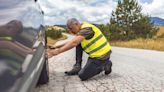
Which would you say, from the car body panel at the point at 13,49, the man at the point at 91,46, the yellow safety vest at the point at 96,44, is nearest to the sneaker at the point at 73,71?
the man at the point at 91,46

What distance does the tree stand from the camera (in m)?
43.7

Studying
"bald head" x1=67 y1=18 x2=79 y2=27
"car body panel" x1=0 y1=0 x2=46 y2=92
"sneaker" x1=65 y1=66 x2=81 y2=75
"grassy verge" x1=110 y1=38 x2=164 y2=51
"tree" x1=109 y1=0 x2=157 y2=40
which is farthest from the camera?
"tree" x1=109 y1=0 x2=157 y2=40

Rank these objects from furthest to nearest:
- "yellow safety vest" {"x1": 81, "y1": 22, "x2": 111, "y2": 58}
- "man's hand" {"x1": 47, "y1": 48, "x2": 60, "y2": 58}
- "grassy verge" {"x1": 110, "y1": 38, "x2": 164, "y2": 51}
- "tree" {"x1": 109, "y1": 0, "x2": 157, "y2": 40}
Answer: "tree" {"x1": 109, "y1": 0, "x2": 157, "y2": 40}, "grassy verge" {"x1": 110, "y1": 38, "x2": 164, "y2": 51}, "yellow safety vest" {"x1": 81, "y1": 22, "x2": 111, "y2": 58}, "man's hand" {"x1": 47, "y1": 48, "x2": 60, "y2": 58}

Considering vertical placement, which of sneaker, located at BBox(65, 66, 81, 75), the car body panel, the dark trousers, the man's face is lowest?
sneaker, located at BBox(65, 66, 81, 75)

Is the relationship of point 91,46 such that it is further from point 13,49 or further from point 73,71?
point 13,49

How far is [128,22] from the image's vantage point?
147 ft

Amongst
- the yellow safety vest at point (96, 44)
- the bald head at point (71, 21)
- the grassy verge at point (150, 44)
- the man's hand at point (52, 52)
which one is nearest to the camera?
the man's hand at point (52, 52)

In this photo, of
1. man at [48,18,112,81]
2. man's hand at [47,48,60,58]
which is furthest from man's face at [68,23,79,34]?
man's hand at [47,48,60,58]

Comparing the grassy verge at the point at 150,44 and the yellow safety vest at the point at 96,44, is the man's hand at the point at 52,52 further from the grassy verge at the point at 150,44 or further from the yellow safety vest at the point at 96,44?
the grassy verge at the point at 150,44

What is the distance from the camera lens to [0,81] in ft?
5.48

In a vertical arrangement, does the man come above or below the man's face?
below

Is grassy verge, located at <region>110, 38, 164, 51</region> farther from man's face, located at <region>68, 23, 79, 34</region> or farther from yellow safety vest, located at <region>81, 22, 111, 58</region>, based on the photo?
man's face, located at <region>68, 23, 79, 34</region>

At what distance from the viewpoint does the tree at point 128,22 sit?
4366 centimetres

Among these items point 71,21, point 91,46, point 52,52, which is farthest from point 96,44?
point 52,52
